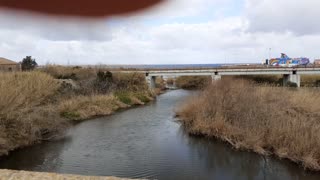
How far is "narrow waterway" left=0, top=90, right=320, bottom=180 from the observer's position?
4.86 metres

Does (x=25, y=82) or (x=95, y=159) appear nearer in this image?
(x=95, y=159)

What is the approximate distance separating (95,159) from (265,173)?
2591 mm

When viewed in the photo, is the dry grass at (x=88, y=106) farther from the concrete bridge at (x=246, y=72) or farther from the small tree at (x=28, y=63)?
the concrete bridge at (x=246, y=72)

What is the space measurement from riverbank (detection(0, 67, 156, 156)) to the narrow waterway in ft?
1.10

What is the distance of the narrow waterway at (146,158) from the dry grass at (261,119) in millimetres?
267

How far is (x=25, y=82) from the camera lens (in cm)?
835

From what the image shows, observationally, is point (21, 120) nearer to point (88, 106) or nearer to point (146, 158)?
point (146, 158)

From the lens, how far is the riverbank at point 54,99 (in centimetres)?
596

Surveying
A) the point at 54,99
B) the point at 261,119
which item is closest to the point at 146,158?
the point at 261,119

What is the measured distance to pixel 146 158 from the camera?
→ 5547 millimetres

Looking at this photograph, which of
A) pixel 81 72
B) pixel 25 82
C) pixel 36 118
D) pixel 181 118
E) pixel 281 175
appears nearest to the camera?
pixel 281 175

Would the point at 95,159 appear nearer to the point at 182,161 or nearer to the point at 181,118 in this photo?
the point at 182,161

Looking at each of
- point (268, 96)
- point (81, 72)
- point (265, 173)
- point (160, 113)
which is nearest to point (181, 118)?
point (160, 113)

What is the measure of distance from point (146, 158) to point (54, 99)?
16.3 feet
